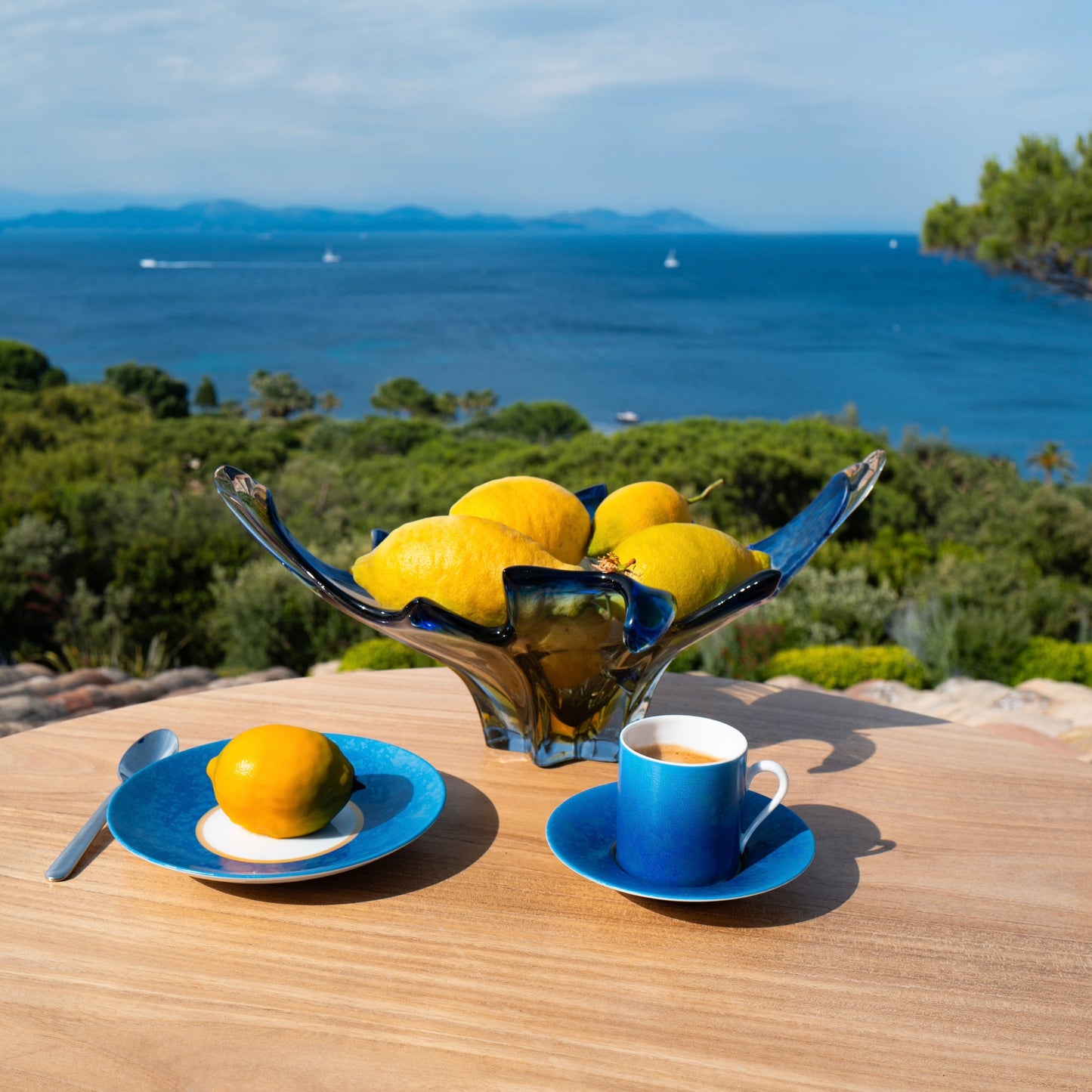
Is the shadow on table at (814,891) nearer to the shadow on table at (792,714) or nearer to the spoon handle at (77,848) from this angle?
the shadow on table at (792,714)

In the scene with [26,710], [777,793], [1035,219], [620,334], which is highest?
[620,334]

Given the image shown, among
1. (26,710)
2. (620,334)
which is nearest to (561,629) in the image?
(26,710)

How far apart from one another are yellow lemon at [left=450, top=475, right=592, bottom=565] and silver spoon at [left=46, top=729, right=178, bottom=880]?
43 centimetres

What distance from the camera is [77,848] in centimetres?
94

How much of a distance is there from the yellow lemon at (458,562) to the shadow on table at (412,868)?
217 mm

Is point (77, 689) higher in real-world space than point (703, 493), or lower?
lower

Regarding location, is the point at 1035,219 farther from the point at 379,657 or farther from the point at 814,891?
the point at 814,891

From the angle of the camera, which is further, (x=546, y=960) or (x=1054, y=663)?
(x=1054, y=663)

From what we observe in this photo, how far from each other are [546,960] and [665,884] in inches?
4.9

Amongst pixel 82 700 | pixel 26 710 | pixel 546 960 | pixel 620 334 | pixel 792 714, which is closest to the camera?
pixel 546 960

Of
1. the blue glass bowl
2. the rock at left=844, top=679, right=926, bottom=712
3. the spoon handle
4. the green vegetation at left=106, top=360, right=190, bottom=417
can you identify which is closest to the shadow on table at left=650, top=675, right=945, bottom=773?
the blue glass bowl

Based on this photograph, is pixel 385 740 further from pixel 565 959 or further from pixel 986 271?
pixel 986 271

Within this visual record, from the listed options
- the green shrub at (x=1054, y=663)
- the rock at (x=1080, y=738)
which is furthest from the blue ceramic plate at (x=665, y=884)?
the green shrub at (x=1054, y=663)

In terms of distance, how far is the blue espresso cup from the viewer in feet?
2.74
